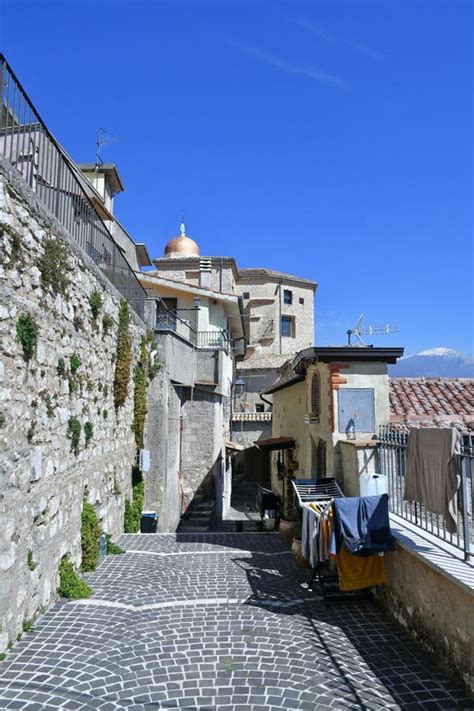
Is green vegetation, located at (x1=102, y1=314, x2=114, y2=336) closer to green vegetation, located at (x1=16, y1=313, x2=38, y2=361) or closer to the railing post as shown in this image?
green vegetation, located at (x1=16, y1=313, x2=38, y2=361)

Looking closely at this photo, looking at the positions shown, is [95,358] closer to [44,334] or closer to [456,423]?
[44,334]

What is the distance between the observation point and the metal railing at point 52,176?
219 inches

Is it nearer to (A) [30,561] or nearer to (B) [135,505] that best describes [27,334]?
(A) [30,561]

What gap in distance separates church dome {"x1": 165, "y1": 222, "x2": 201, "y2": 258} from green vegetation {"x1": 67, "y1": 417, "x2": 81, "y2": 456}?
3078 centimetres

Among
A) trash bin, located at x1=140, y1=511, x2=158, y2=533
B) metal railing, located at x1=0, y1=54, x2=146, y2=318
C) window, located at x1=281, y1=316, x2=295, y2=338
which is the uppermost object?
window, located at x1=281, y1=316, x2=295, y2=338

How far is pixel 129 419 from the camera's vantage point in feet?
36.4

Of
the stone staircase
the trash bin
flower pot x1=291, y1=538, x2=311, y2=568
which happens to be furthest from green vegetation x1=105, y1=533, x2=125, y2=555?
the stone staircase

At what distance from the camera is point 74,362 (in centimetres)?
693

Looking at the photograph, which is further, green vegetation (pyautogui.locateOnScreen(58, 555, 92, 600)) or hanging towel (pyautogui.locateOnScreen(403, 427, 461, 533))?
green vegetation (pyautogui.locateOnScreen(58, 555, 92, 600))

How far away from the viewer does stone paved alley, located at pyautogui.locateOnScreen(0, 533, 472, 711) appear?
4.09m

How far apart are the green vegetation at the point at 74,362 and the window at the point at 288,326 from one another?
117 feet

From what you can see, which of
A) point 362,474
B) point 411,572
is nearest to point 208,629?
point 411,572

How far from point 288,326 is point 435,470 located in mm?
37413

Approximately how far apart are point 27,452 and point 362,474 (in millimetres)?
5065
